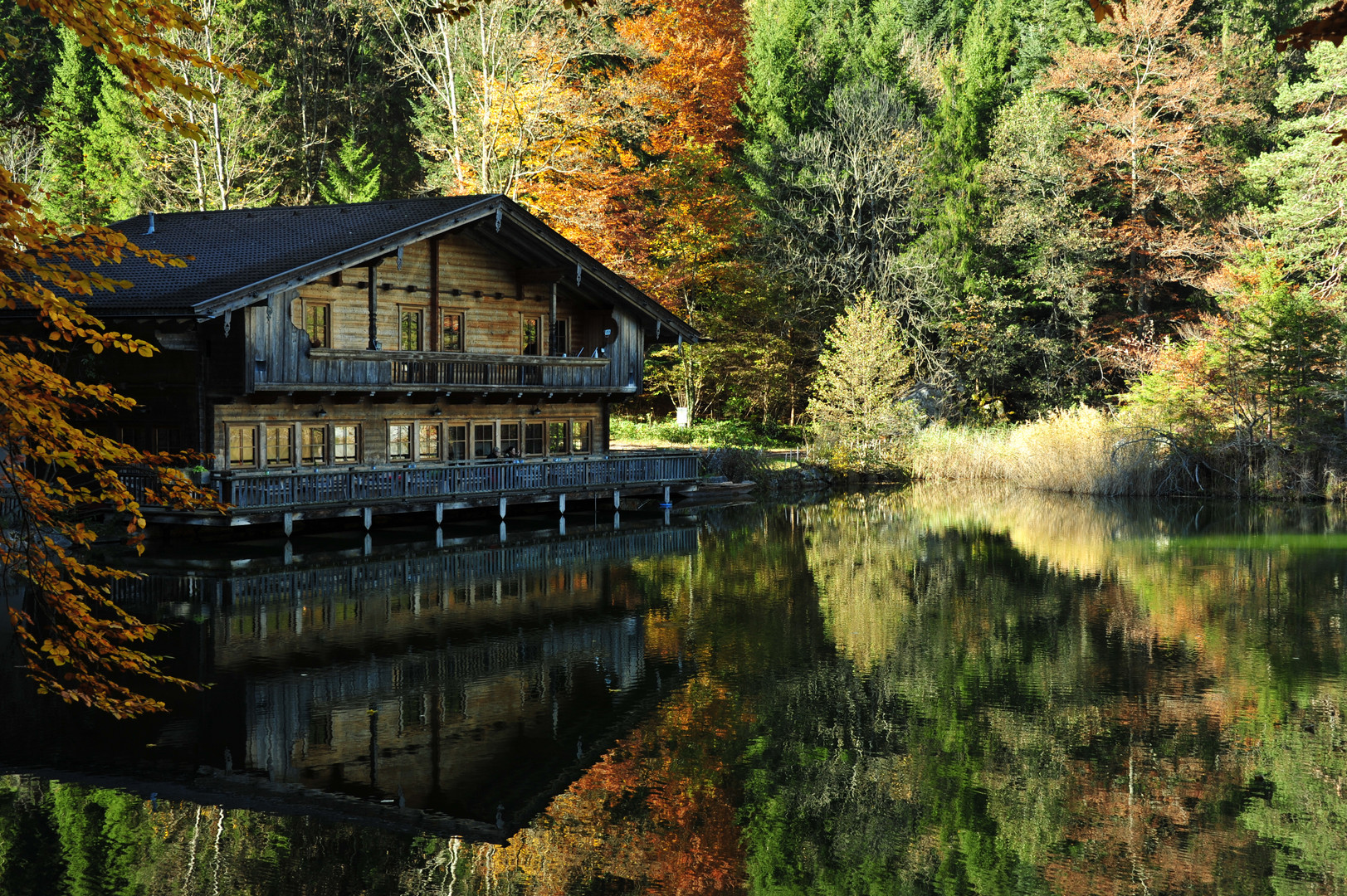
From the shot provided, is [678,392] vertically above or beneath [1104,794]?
above

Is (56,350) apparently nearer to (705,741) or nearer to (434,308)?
(705,741)

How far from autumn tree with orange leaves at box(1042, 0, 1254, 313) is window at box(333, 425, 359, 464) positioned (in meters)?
31.3

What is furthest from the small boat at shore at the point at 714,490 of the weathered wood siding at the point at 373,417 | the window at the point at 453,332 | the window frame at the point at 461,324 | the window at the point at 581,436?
the window at the point at 453,332

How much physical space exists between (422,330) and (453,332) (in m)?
1.08

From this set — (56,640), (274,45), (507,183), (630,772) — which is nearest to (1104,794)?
(630,772)

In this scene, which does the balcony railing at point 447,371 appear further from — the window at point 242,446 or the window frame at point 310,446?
the window frame at point 310,446

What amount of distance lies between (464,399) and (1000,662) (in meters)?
19.4

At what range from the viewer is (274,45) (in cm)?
5538

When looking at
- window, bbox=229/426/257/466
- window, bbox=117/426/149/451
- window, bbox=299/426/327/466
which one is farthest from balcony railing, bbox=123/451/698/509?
window, bbox=117/426/149/451

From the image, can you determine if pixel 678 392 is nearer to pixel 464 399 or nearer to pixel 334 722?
pixel 464 399

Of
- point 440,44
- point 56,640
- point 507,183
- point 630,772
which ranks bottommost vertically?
point 630,772

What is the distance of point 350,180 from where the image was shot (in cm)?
5103

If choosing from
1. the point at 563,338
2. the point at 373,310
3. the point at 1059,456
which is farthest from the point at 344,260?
the point at 1059,456

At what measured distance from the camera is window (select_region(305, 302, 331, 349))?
91.8 feet
